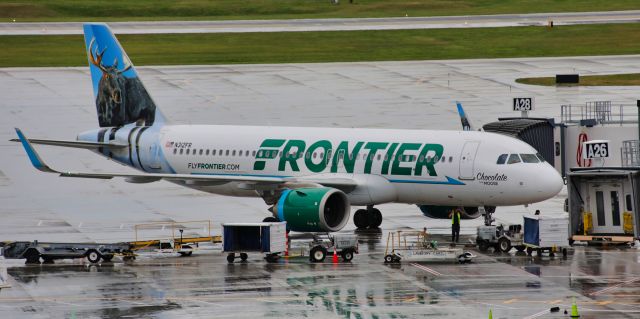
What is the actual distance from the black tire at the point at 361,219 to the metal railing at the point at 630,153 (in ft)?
34.1

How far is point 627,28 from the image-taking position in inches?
5290

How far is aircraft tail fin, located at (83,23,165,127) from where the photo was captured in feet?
198

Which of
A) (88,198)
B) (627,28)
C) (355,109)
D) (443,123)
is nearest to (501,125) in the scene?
(88,198)

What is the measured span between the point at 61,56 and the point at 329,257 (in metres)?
78.8

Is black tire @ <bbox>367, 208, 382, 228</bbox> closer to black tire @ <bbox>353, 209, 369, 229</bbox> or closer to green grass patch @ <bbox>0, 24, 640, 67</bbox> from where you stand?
black tire @ <bbox>353, 209, 369, 229</bbox>

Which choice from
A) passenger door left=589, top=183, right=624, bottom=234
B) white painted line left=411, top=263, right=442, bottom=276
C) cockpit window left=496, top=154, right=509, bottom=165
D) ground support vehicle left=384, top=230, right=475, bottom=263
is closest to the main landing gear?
cockpit window left=496, top=154, right=509, bottom=165

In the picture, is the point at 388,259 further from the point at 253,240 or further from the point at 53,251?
the point at 53,251

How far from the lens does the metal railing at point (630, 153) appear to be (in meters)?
52.2

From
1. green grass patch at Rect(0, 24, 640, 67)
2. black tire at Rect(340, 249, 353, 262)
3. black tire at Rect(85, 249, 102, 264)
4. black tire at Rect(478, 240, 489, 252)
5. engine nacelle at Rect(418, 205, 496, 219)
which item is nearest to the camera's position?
black tire at Rect(85, 249, 102, 264)

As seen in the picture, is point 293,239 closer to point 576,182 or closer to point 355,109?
point 576,182

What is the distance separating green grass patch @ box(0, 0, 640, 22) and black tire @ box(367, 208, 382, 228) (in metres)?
105

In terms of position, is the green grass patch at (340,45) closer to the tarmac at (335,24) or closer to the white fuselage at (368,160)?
the tarmac at (335,24)

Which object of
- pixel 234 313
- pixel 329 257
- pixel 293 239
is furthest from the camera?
pixel 293 239

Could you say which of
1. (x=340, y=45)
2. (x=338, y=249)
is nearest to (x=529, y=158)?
(x=338, y=249)
